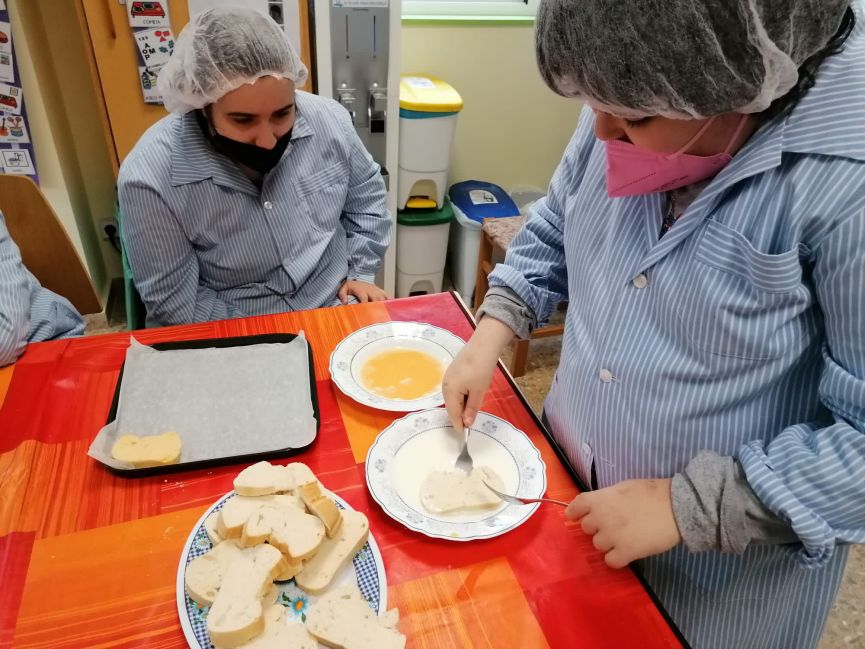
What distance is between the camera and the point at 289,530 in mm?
781

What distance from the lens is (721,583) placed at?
2.76 ft

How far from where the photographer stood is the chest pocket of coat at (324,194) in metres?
1.54

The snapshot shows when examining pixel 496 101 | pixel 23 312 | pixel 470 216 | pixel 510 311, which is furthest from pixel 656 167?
pixel 496 101

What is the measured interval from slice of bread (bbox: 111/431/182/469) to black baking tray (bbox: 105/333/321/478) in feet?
0.03

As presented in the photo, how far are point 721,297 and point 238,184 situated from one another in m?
1.10

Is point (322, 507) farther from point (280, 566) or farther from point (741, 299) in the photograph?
point (741, 299)

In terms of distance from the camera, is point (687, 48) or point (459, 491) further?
point (459, 491)

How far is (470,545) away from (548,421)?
0.34 meters

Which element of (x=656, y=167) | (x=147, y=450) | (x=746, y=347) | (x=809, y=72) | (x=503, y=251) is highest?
(x=809, y=72)

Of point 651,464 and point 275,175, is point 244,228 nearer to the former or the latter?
point 275,175

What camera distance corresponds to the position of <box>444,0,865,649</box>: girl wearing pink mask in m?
0.57

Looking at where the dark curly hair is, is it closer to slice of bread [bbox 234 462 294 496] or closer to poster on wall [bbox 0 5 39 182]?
slice of bread [bbox 234 462 294 496]

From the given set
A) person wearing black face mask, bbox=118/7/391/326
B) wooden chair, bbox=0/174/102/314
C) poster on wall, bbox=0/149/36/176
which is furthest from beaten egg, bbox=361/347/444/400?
poster on wall, bbox=0/149/36/176

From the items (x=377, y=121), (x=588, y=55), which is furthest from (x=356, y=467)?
(x=377, y=121)
